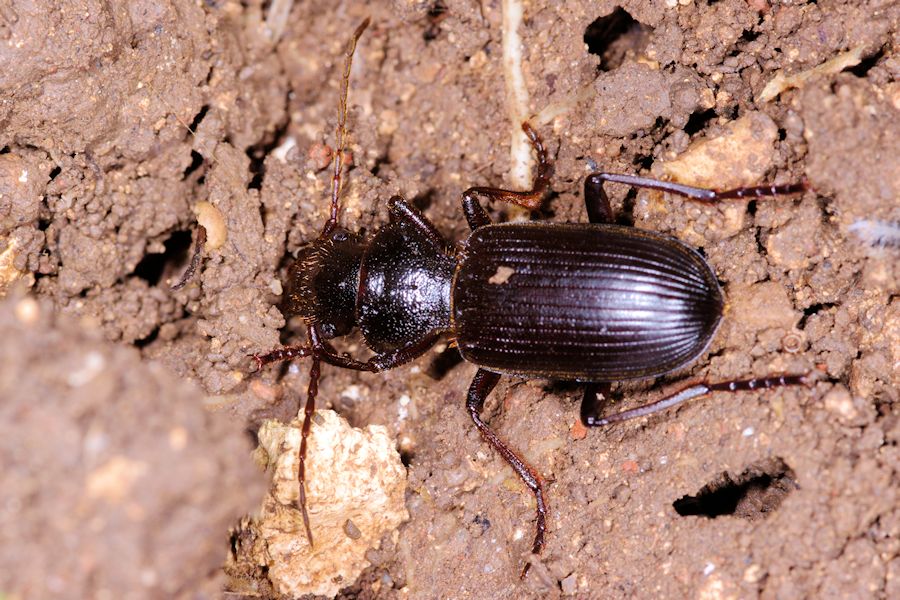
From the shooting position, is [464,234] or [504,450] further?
[464,234]

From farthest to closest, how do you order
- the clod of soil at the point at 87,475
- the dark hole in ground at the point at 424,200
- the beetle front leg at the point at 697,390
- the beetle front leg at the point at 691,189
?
the dark hole in ground at the point at 424,200, the beetle front leg at the point at 691,189, the beetle front leg at the point at 697,390, the clod of soil at the point at 87,475

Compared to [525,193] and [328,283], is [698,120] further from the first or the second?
[328,283]

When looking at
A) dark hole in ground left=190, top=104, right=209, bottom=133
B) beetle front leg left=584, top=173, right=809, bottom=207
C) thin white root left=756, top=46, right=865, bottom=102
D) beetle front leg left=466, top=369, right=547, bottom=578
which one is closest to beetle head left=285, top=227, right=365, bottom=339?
beetle front leg left=466, top=369, right=547, bottom=578

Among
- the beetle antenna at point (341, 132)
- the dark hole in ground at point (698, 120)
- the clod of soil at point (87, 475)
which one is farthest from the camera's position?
the beetle antenna at point (341, 132)

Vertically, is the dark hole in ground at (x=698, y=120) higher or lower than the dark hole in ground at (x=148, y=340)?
higher

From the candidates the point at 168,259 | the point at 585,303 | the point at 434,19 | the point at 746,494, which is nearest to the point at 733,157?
the point at 585,303

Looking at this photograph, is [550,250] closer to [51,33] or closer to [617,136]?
[617,136]

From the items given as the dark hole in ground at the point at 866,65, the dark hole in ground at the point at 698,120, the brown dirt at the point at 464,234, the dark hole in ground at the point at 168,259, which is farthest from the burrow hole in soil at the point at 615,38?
the dark hole in ground at the point at 168,259

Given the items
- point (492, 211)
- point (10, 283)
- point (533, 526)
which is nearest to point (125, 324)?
point (10, 283)

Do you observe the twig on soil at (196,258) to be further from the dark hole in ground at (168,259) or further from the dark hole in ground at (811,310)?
the dark hole in ground at (811,310)
